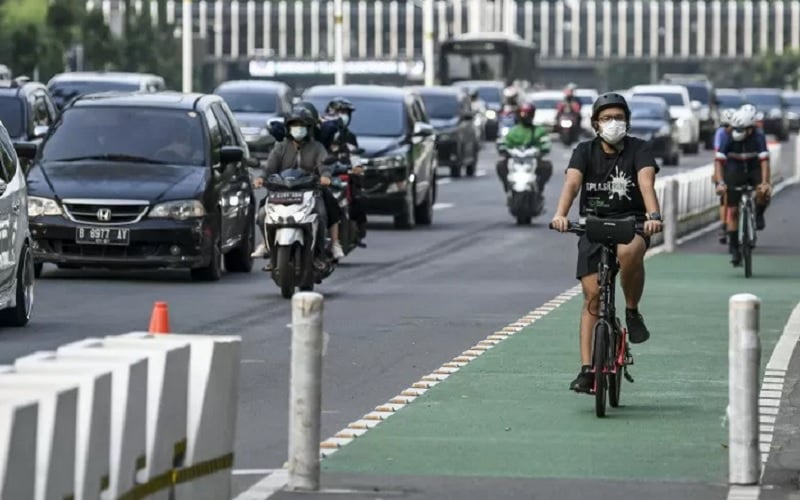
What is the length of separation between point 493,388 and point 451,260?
13.1m

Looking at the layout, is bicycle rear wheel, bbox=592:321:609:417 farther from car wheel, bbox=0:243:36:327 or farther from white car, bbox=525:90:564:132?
white car, bbox=525:90:564:132

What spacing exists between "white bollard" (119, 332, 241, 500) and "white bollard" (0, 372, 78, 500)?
1210 mm

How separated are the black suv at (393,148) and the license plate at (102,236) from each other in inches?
395

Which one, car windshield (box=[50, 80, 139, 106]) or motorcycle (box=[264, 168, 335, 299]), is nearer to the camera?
motorcycle (box=[264, 168, 335, 299])

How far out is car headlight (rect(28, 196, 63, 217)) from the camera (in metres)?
22.8

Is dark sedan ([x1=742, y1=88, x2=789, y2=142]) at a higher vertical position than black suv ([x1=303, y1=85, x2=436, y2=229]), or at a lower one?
lower

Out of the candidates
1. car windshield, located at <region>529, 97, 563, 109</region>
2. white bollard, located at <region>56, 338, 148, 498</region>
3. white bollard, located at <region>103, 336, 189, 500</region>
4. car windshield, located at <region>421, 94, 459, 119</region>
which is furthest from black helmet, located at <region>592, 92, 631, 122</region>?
car windshield, located at <region>529, 97, 563, 109</region>

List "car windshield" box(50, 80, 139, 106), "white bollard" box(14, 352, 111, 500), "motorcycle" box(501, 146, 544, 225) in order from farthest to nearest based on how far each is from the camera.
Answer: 1. "car windshield" box(50, 80, 139, 106)
2. "motorcycle" box(501, 146, 544, 225)
3. "white bollard" box(14, 352, 111, 500)

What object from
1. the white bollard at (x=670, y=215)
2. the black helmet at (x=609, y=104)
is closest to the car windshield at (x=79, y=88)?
the white bollard at (x=670, y=215)

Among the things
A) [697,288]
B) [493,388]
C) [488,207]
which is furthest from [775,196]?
[493,388]

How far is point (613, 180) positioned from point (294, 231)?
780cm

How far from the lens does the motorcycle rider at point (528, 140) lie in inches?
1367

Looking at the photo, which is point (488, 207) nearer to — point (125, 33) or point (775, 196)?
point (775, 196)

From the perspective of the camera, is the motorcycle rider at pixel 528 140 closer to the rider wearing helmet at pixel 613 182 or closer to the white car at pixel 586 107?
the rider wearing helmet at pixel 613 182
